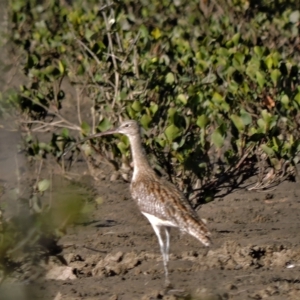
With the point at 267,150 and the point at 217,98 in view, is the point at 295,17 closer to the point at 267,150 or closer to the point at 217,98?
the point at 217,98

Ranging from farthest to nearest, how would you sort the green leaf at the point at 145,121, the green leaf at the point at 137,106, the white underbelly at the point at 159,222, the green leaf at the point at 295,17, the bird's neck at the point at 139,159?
1. the green leaf at the point at 295,17
2. the green leaf at the point at 137,106
3. the green leaf at the point at 145,121
4. the bird's neck at the point at 139,159
5. the white underbelly at the point at 159,222

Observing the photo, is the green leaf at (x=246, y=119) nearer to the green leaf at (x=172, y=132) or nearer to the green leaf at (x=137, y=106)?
the green leaf at (x=172, y=132)

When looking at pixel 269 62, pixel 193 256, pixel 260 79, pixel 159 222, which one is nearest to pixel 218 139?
pixel 159 222

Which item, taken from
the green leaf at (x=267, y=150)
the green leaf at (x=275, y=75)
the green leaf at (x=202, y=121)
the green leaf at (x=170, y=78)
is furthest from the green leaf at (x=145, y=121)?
the green leaf at (x=275, y=75)

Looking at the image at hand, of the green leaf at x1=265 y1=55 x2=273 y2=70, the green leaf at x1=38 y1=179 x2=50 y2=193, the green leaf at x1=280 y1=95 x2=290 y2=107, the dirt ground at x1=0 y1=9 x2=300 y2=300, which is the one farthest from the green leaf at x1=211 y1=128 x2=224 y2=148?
the green leaf at x1=38 y1=179 x2=50 y2=193

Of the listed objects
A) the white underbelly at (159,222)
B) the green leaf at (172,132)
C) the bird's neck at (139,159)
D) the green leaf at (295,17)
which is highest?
the green leaf at (295,17)

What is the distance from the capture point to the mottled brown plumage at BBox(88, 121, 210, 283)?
6.01 metres

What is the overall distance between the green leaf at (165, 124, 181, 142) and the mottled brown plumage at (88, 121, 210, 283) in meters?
0.28

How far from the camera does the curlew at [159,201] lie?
6.00 metres

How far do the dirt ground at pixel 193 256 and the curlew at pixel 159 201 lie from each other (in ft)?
0.57

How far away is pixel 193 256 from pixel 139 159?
787 millimetres

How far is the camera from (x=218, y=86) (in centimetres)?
839

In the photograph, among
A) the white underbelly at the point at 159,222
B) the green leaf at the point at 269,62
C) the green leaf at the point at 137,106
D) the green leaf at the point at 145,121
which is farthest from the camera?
the green leaf at the point at 269,62

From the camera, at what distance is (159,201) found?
6258mm
